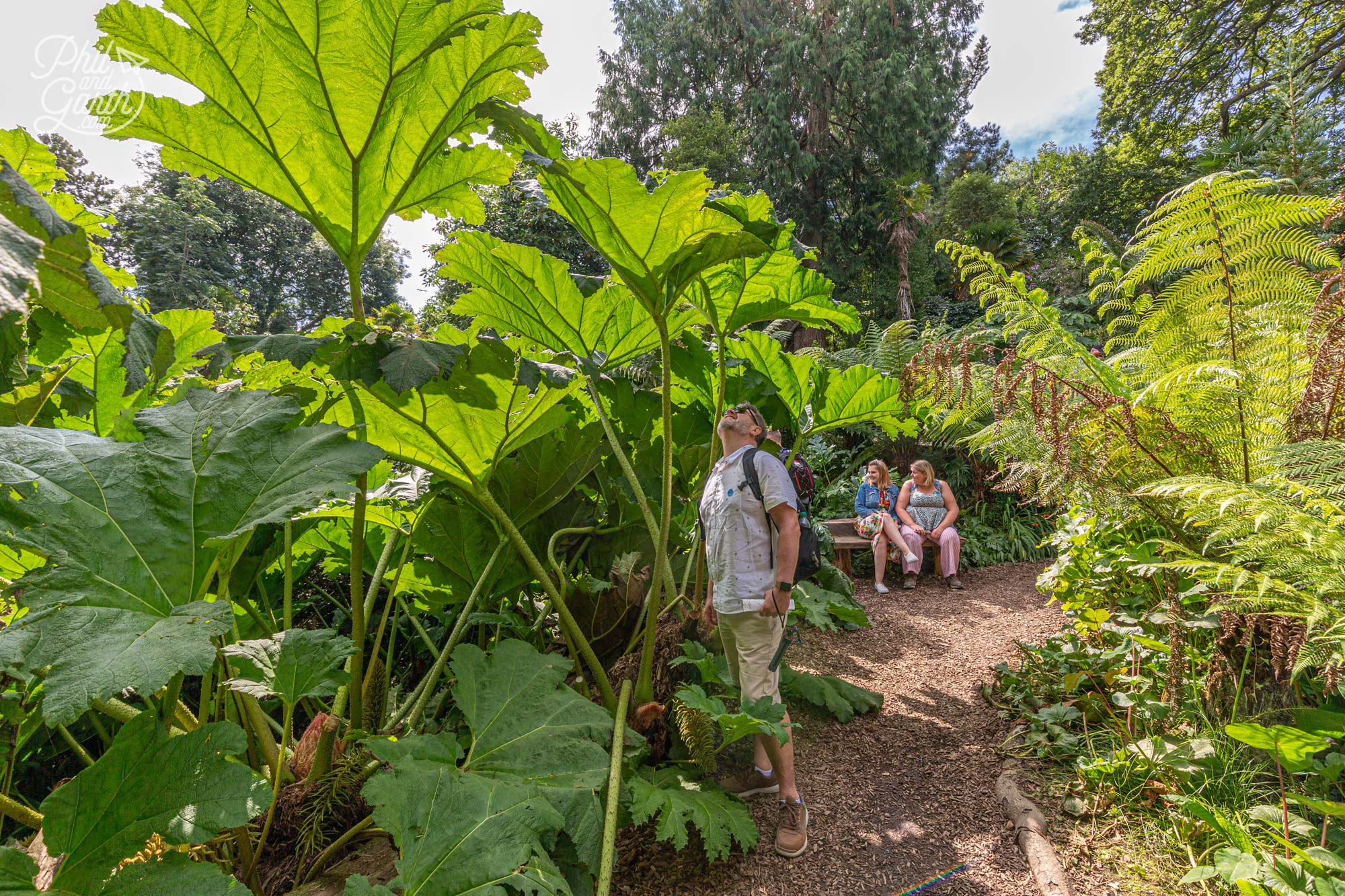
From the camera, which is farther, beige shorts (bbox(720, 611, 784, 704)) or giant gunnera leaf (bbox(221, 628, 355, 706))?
beige shorts (bbox(720, 611, 784, 704))

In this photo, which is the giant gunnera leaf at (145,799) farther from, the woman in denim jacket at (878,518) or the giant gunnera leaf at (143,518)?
the woman in denim jacket at (878,518)

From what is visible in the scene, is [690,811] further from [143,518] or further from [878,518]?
[878,518]

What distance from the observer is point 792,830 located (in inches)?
74.0

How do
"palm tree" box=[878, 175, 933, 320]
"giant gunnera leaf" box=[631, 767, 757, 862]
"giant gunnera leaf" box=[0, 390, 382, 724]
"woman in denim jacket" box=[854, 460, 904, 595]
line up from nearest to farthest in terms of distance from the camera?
"giant gunnera leaf" box=[0, 390, 382, 724]
"giant gunnera leaf" box=[631, 767, 757, 862]
"woman in denim jacket" box=[854, 460, 904, 595]
"palm tree" box=[878, 175, 933, 320]

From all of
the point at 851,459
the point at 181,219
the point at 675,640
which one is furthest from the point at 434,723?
the point at 181,219

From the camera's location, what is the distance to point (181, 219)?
20.4 metres

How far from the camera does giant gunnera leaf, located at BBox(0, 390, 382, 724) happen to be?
2.55 ft

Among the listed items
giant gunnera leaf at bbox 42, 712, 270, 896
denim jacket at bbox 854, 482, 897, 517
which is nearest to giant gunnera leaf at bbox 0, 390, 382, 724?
giant gunnera leaf at bbox 42, 712, 270, 896

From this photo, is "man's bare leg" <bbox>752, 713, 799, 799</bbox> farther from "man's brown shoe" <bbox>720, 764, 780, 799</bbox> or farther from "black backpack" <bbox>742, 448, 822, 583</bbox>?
"black backpack" <bbox>742, 448, 822, 583</bbox>

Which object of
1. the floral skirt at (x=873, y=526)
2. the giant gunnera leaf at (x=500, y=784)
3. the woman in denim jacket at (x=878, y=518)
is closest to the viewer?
the giant gunnera leaf at (x=500, y=784)

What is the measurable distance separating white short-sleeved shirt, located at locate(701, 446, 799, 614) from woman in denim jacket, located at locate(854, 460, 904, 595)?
11.3ft

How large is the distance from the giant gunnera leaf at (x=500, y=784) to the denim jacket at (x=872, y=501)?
4574mm

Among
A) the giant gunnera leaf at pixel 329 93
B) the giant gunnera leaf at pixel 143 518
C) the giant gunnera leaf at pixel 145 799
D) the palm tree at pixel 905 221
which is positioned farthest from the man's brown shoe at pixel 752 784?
the palm tree at pixel 905 221

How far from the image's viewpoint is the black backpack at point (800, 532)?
203cm
